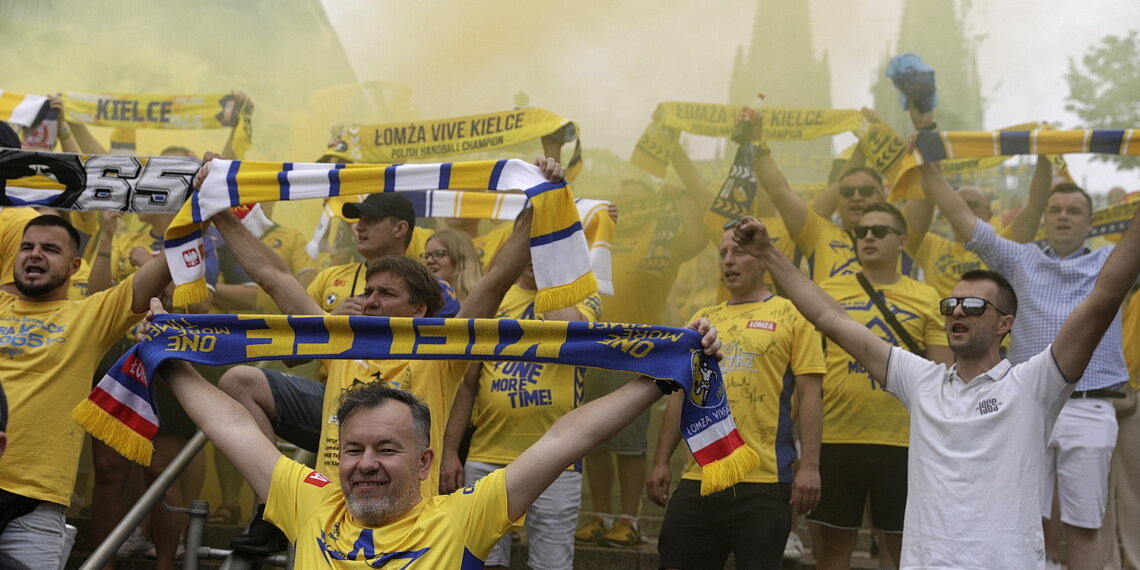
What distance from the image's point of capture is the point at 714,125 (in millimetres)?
7977

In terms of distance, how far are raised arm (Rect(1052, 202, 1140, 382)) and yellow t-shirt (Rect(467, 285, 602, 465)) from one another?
2086 millimetres

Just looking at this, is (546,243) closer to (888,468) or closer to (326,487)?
(326,487)

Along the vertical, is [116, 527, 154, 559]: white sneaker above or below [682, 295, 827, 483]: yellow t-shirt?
below

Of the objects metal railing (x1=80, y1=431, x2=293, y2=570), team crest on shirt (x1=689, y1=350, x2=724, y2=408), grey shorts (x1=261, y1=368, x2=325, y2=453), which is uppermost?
team crest on shirt (x1=689, y1=350, x2=724, y2=408)

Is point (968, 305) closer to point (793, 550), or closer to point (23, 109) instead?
point (793, 550)

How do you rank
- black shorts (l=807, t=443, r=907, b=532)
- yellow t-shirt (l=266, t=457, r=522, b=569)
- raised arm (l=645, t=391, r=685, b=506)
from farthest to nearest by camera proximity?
black shorts (l=807, t=443, r=907, b=532) → raised arm (l=645, t=391, r=685, b=506) → yellow t-shirt (l=266, t=457, r=522, b=569)

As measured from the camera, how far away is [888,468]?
17.7 feet

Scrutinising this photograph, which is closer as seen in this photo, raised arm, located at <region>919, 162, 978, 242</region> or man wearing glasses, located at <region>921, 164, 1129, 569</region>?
man wearing glasses, located at <region>921, 164, 1129, 569</region>

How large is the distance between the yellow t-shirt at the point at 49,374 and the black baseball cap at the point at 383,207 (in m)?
1.04

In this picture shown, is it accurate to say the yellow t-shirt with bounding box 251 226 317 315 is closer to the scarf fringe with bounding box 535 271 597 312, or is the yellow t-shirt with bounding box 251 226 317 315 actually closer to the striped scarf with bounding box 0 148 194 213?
the striped scarf with bounding box 0 148 194 213

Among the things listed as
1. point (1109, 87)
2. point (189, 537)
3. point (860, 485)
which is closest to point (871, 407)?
point (860, 485)

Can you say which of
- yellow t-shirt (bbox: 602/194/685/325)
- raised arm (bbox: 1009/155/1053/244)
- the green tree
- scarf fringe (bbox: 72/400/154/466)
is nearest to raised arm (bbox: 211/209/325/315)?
scarf fringe (bbox: 72/400/154/466)

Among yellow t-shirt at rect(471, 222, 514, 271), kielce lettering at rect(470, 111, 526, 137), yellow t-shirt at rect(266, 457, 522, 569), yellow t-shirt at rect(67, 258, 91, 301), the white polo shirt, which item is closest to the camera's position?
yellow t-shirt at rect(266, 457, 522, 569)

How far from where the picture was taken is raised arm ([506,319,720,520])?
3277 mm
